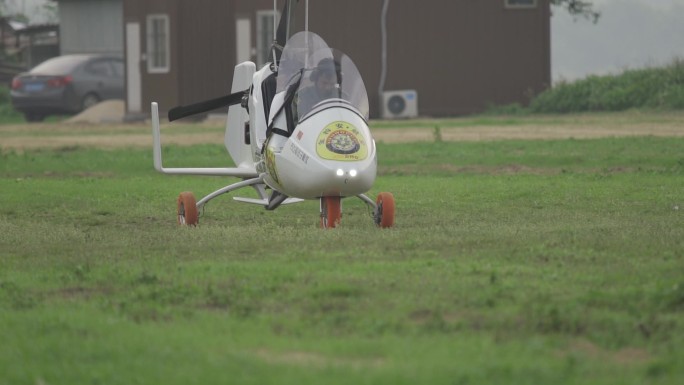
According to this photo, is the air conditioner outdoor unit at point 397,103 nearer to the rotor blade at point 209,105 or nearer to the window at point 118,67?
the window at point 118,67

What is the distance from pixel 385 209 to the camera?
42.7 feet

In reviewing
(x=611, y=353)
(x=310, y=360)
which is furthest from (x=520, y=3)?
(x=310, y=360)

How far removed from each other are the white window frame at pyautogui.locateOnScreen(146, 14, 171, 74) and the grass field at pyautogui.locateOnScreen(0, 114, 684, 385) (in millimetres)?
22051

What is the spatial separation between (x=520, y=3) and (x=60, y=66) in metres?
12.2

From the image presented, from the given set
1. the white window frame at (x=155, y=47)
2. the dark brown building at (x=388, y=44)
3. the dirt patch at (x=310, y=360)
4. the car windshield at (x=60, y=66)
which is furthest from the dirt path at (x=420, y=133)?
the dirt patch at (x=310, y=360)

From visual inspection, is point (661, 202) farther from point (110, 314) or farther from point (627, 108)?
point (627, 108)

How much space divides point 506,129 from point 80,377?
23333mm

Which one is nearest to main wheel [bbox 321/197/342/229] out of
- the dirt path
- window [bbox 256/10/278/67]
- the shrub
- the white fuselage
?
the white fuselage

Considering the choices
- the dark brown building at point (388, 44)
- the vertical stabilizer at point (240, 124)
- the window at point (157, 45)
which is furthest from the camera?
the window at point (157, 45)

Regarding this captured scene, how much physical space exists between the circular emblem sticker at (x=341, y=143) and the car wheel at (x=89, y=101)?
29.7 meters

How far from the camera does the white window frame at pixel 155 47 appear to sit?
127ft

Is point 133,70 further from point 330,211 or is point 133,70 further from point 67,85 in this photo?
point 330,211

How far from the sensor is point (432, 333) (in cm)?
777

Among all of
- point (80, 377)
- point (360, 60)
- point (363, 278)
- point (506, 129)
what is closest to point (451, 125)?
point (506, 129)
